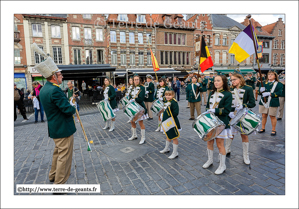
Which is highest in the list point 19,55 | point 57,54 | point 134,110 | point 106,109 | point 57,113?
point 57,54

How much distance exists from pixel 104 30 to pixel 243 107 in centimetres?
2624

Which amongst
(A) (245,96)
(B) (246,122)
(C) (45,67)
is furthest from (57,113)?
(A) (245,96)

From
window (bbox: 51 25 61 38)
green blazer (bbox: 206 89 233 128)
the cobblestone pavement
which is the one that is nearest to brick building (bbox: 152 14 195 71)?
window (bbox: 51 25 61 38)

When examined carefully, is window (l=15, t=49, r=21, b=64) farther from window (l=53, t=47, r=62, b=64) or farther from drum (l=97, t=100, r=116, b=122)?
drum (l=97, t=100, r=116, b=122)

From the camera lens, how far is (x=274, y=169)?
3910 millimetres

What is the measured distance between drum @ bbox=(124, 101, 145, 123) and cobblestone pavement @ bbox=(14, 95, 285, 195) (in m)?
0.88

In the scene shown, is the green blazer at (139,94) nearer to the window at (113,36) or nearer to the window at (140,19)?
the window at (113,36)

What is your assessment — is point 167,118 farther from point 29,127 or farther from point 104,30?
point 104,30

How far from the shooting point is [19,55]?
23969mm

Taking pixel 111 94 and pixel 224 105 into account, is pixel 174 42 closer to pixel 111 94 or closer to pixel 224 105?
pixel 111 94

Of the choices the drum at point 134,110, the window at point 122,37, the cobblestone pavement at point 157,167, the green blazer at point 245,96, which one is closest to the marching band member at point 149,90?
the cobblestone pavement at point 157,167

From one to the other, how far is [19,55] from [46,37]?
419 cm

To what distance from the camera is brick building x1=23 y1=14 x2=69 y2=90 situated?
23531 millimetres
